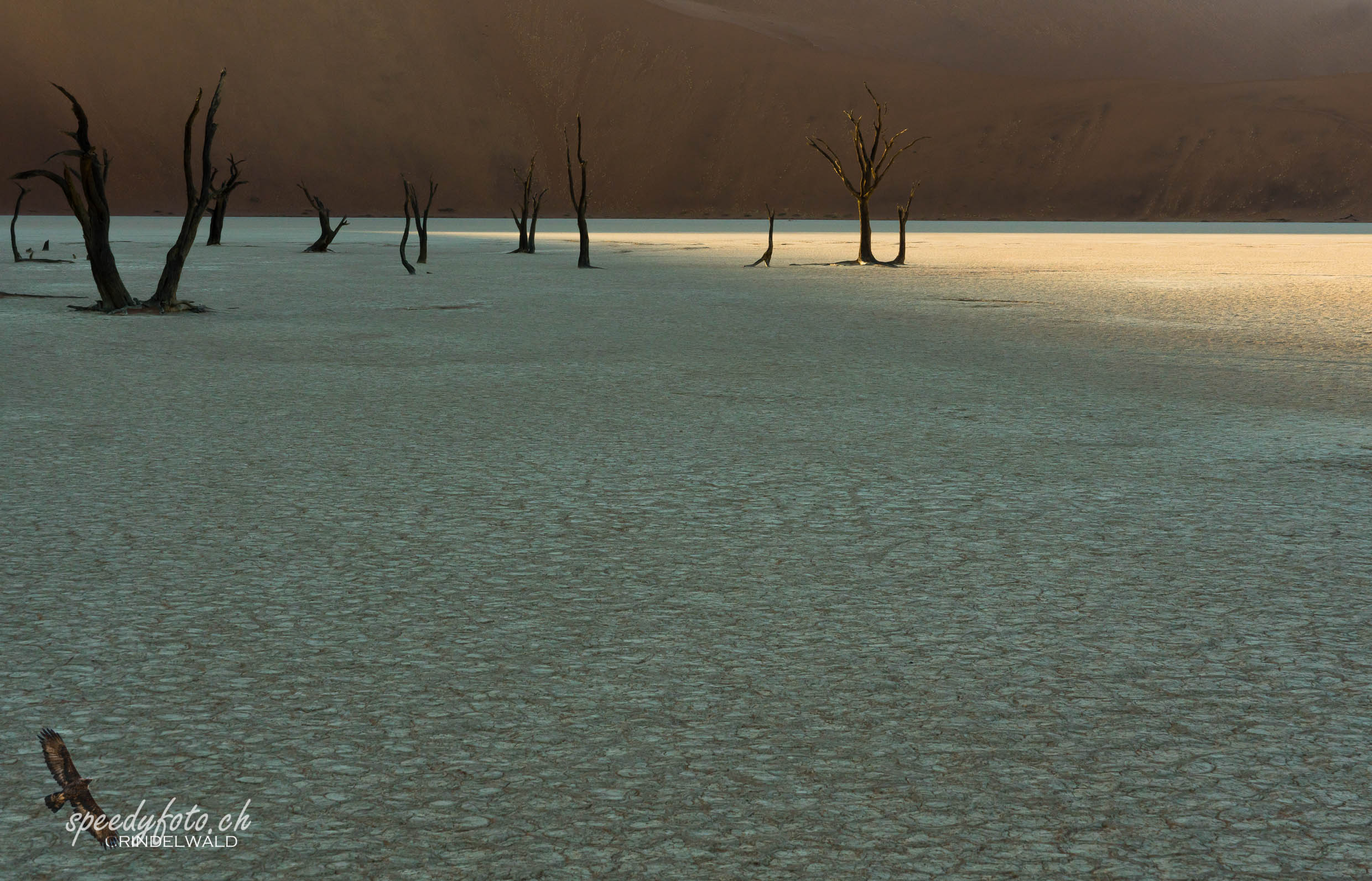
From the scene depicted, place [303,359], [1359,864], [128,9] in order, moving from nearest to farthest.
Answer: [1359,864] < [303,359] < [128,9]

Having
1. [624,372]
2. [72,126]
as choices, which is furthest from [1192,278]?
[72,126]

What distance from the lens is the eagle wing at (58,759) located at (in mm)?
3449

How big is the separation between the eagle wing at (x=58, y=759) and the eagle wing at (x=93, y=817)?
85mm

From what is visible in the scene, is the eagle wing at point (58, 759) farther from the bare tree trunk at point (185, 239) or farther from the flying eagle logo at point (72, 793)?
the bare tree trunk at point (185, 239)

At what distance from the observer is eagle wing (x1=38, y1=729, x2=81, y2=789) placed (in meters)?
3.45

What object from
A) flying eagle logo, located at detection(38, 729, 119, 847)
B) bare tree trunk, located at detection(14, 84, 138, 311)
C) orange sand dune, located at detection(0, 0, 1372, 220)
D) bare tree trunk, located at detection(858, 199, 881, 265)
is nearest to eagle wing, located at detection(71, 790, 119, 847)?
flying eagle logo, located at detection(38, 729, 119, 847)

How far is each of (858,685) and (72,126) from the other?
12050 centimetres

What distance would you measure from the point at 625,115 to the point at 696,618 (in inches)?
5055

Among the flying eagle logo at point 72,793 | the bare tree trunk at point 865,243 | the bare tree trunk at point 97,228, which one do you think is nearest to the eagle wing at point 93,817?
the flying eagle logo at point 72,793

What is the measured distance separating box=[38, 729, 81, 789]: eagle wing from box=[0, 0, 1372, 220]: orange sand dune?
4374 inches

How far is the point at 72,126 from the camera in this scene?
113 metres

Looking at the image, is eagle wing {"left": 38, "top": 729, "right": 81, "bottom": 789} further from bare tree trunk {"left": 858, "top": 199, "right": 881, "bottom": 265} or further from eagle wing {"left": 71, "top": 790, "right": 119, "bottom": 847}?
bare tree trunk {"left": 858, "top": 199, "right": 881, "bottom": 265}

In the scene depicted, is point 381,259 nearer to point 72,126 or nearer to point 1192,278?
point 1192,278

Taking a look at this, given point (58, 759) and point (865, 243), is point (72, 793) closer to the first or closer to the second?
point (58, 759)
